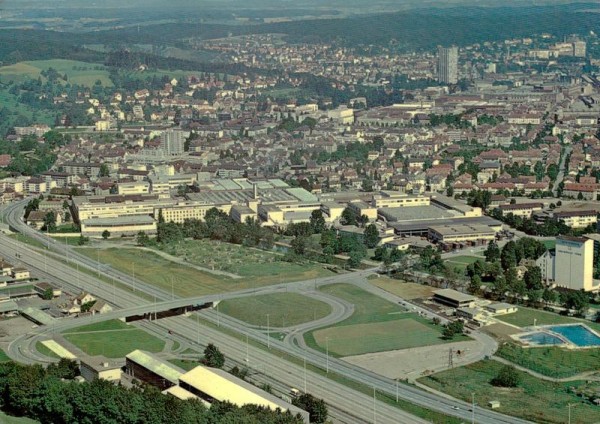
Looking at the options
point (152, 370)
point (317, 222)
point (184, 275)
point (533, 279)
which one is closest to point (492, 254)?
point (533, 279)

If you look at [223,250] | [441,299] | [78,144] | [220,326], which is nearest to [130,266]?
[223,250]

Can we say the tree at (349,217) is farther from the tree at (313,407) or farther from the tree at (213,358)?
the tree at (313,407)

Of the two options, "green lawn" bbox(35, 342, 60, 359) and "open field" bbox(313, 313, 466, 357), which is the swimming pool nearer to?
"open field" bbox(313, 313, 466, 357)

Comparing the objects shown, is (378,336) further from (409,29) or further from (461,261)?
(409,29)

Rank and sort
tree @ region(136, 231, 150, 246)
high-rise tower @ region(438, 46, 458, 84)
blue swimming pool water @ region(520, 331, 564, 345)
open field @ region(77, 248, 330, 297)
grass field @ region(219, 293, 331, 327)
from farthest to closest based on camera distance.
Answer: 1. high-rise tower @ region(438, 46, 458, 84)
2. tree @ region(136, 231, 150, 246)
3. open field @ region(77, 248, 330, 297)
4. grass field @ region(219, 293, 331, 327)
5. blue swimming pool water @ region(520, 331, 564, 345)

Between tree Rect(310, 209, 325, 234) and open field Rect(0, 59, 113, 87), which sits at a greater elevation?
open field Rect(0, 59, 113, 87)

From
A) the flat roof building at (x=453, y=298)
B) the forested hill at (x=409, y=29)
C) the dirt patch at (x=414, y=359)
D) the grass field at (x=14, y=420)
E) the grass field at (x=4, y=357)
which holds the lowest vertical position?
the flat roof building at (x=453, y=298)

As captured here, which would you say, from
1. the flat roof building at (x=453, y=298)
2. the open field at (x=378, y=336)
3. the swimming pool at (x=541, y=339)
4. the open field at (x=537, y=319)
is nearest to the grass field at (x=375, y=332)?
the open field at (x=378, y=336)

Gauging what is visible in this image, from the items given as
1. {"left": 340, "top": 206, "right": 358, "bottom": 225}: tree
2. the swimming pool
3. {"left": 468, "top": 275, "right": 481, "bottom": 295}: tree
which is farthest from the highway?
{"left": 340, "top": 206, "right": 358, "bottom": 225}: tree
